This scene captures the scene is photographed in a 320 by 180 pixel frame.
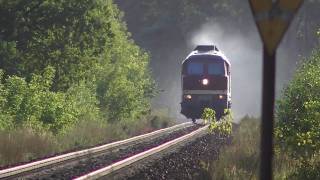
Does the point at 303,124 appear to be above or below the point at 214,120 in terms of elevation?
above

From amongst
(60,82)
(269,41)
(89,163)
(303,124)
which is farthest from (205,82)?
(269,41)

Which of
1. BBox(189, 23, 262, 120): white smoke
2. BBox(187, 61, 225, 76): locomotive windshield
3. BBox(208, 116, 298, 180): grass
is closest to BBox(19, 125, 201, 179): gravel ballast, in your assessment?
BBox(208, 116, 298, 180): grass

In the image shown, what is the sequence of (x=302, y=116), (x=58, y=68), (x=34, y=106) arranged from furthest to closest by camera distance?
(x=58, y=68)
(x=34, y=106)
(x=302, y=116)

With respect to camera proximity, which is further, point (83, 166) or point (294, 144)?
point (83, 166)

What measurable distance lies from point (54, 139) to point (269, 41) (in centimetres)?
1469

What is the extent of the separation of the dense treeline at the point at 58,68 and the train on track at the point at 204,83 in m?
2.89

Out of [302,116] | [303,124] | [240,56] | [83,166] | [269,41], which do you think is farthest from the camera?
[240,56]

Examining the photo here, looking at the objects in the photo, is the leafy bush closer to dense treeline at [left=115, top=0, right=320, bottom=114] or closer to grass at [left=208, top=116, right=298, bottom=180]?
grass at [left=208, top=116, right=298, bottom=180]

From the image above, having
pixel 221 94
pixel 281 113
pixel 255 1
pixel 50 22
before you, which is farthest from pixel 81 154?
pixel 221 94

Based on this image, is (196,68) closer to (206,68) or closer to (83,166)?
(206,68)

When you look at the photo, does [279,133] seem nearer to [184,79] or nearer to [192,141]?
[192,141]

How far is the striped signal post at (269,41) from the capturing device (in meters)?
4.23

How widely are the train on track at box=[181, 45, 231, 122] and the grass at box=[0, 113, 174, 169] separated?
2.72 metres

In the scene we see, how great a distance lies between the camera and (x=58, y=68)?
23453 millimetres
